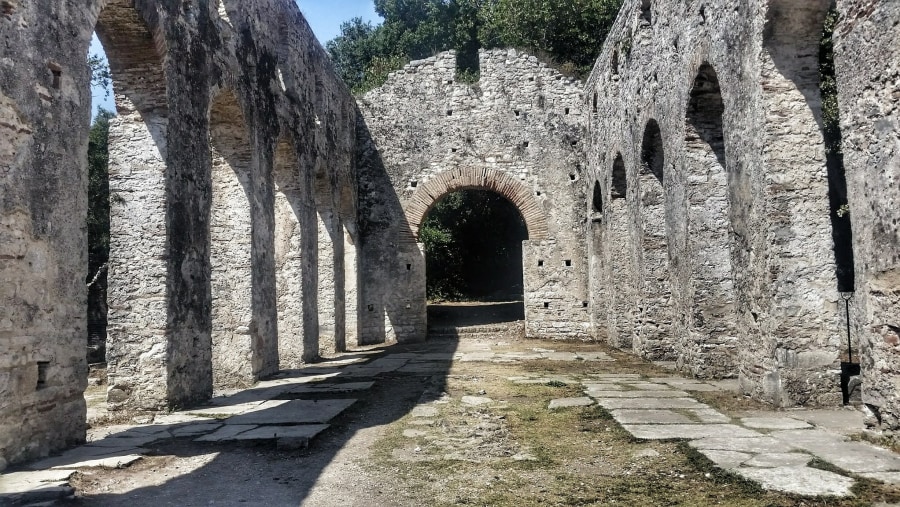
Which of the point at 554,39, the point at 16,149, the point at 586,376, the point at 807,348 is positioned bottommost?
the point at 586,376

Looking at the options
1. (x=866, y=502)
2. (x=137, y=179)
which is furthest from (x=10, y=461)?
(x=866, y=502)

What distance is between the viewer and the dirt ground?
3.32 metres

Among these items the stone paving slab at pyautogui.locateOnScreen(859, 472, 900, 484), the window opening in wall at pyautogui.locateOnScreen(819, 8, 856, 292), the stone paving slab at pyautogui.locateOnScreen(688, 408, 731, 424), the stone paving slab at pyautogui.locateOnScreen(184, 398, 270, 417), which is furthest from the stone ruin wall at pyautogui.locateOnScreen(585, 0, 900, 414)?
the window opening in wall at pyautogui.locateOnScreen(819, 8, 856, 292)

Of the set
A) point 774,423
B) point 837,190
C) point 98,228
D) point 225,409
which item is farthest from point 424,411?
point 837,190

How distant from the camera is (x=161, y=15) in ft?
19.8

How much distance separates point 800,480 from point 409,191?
12.4 metres

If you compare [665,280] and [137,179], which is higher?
[137,179]

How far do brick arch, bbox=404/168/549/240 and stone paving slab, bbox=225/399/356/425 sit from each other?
8.92 metres

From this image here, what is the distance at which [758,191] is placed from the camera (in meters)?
5.80

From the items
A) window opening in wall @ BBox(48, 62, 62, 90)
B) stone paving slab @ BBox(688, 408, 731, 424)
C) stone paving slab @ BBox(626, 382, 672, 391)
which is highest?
window opening in wall @ BBox(48, 62, 62, 90)

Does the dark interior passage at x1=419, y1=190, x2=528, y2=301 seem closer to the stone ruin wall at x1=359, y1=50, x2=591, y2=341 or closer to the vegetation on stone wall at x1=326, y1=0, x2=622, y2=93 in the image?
the vegetation on stone wall at x1=326, y1=0, x2=622, y2=93

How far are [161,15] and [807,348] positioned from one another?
20.4 feet

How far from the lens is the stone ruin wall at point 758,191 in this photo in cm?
416

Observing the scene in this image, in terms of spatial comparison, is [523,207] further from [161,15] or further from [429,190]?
[161,15]
